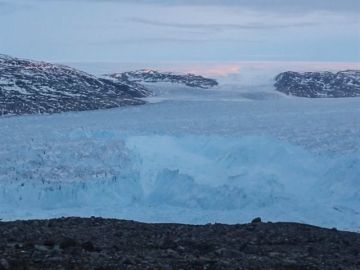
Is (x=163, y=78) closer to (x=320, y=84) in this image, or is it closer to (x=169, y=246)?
(x=320, y=84)

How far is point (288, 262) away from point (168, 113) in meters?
28.1

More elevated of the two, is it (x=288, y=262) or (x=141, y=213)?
(x=288, y=262)

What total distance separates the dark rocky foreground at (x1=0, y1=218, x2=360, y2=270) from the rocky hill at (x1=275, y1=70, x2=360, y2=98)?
46651 mm

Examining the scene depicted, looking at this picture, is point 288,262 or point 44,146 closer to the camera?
point 288,262

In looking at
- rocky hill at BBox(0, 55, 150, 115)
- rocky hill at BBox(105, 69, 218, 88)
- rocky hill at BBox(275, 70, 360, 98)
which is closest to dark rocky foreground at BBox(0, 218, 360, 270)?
rocky hill at BBox(0, 55, 150, 115)

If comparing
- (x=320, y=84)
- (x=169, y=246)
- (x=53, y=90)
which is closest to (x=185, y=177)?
(x=169, y=246)

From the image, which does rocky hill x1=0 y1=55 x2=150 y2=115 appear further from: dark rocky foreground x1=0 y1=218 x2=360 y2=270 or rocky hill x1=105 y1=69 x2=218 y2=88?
dark rocky foreground x1=0 y1=218 x2=360 y2=270

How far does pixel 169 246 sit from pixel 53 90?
155 ft

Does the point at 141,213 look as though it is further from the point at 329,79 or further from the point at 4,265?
the point at 329,79

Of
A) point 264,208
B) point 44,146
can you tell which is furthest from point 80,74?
point 264,208

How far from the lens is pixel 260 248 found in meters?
8.85

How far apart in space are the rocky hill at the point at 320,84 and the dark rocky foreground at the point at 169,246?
46651mm

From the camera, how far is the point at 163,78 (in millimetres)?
76750

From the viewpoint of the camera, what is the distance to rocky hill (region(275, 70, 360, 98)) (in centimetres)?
5822
